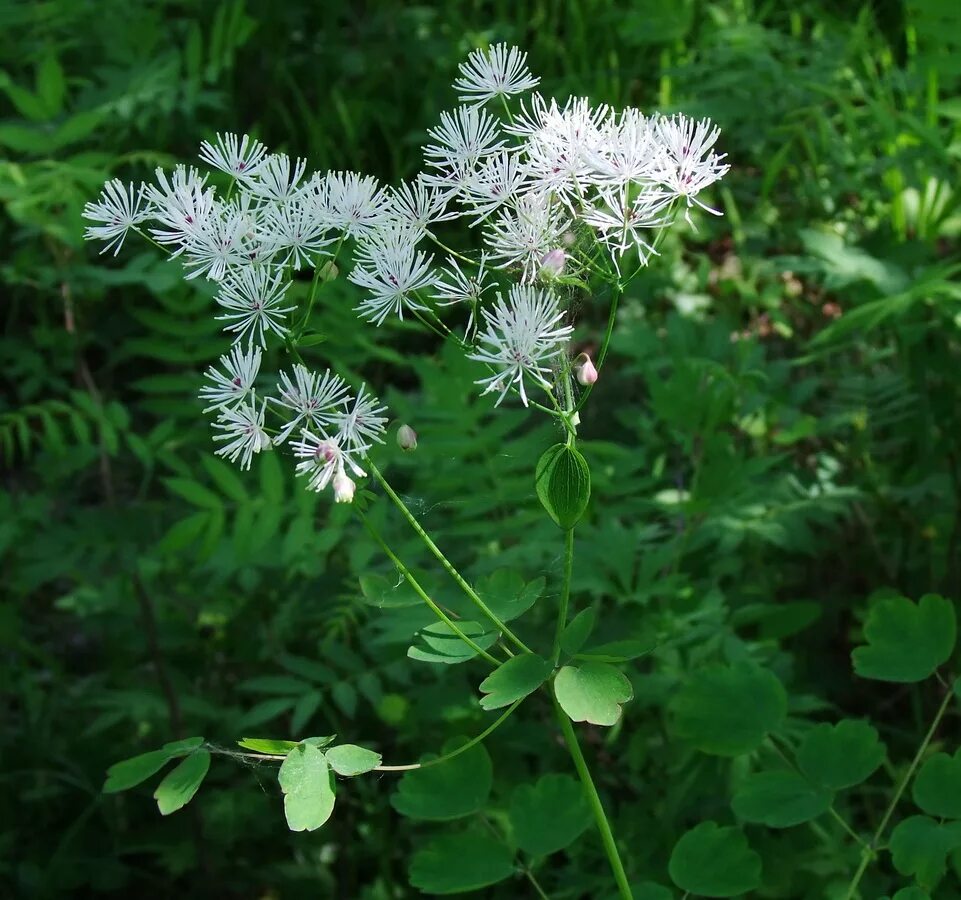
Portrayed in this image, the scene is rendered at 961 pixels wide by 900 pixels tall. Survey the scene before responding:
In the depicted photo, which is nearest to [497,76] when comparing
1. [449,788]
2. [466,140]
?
[466,140]

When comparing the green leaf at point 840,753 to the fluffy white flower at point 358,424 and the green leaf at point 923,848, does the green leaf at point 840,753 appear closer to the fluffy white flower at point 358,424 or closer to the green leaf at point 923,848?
the green leaf at point 923,848

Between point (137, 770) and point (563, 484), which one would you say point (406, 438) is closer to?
point (563, 484)

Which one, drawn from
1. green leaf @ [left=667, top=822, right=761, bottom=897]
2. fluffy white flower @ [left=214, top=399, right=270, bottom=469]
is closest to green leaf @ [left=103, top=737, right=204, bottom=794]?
fluffy white flower @ [left=214, top=399, right=270, bottom=469]

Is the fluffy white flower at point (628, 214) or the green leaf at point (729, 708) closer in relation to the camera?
the fluffy white flower at point (628, 214)

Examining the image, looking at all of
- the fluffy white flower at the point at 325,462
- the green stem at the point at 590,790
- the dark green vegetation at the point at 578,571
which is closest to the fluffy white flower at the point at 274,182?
the fluffy white flower at the point at 325,462

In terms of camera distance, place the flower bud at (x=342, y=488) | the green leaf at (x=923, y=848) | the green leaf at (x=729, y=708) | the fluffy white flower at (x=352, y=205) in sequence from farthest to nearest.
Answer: the green leaf at (x=729, y=708) → the green leaf at (x=923, y=848) → the fluffy white flower at (x=352, y=205) → the flower bud at (x=342, y=488)

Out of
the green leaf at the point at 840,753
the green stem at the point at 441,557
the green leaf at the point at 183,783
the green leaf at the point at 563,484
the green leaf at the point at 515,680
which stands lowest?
the green leaf at the point at 840,753

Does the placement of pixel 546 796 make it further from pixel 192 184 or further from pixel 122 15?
pixel 122 15
